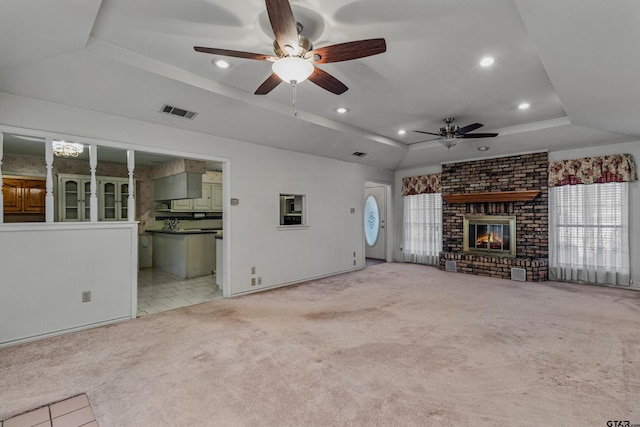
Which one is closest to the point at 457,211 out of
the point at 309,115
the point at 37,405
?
the point at 309,115

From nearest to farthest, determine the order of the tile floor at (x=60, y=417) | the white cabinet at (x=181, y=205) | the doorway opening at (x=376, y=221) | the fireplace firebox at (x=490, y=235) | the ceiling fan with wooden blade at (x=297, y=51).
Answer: the tile floor at (x=60, y=417), the ceiling fan with wooden blade at (x=297, y=51), the fireplace firebox at (x=490, y=235), the white cabinet at (x=181, y=205), the doorway opening at (x=376, y=221)

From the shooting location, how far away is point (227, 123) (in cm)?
423

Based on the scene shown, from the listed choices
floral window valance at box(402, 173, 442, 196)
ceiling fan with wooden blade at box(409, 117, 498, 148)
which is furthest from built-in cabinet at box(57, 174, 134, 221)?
floral window valance at box(402, 173, 442, 196)

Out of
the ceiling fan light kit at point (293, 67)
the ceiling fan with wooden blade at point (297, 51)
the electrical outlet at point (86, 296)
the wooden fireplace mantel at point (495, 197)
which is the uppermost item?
the ceiling fan with wooden blade at point (297, 51)

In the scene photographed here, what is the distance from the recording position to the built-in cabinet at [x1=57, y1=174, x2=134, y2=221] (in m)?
5.69

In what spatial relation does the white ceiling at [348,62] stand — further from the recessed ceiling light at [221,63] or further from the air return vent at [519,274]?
the air return vent at [519,274]

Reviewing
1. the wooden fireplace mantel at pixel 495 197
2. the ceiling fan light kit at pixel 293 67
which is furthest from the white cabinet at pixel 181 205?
the wooden fireplace mantel at pixel 495 197

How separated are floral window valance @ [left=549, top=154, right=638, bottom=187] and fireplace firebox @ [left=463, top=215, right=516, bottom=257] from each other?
109 cm

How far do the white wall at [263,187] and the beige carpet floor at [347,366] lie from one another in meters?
1.11

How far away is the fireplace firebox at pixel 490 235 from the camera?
20.4 feet

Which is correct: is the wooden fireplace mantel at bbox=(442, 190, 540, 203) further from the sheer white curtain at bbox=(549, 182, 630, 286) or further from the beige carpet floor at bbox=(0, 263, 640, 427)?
the beige carpet floor at bbox=(0, 263, 640, 427)

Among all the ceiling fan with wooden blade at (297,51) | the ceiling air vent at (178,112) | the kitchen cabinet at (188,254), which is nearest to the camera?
the ceiling fan with wooden blade at (297,51)

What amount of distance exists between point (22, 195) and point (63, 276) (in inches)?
169

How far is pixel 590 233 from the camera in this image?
5.46m
